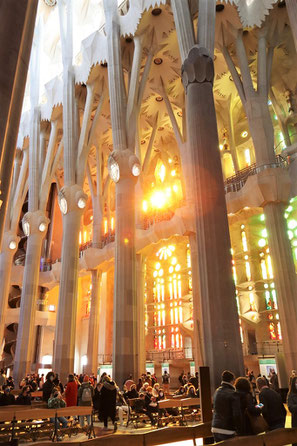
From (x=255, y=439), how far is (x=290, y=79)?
18.8m

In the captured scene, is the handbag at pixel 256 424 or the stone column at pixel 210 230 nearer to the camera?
the handbag at pixel 256 424

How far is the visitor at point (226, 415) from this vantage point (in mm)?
3080

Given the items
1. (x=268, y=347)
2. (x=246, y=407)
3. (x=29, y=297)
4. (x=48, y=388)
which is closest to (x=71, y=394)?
(x=48, y=388)

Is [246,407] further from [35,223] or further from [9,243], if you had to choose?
[9,243]

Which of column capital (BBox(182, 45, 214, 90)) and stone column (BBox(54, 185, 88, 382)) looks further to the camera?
stone column (BBox(54, 185, 88, 382))

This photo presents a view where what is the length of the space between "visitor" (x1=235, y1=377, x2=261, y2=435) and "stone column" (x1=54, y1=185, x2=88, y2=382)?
12.8 metres

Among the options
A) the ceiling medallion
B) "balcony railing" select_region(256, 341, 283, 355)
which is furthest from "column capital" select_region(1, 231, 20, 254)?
"balcony railing" select_region(256, 341, 283, 355)

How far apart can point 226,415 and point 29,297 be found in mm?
17465

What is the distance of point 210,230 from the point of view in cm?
819

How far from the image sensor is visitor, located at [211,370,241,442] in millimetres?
3080

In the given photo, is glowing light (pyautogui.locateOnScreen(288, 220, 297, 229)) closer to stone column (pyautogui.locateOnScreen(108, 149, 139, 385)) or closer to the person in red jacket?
stone column (pyautogui.locateOnScreen(108, 149, 139, 385))

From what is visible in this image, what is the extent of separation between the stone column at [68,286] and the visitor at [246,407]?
12.8 m

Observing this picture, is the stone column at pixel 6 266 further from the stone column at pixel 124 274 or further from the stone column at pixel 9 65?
the stone column at pixel 9 65

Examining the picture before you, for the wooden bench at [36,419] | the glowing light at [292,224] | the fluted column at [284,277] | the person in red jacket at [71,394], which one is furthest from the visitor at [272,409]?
the glowing light at [292,224]
